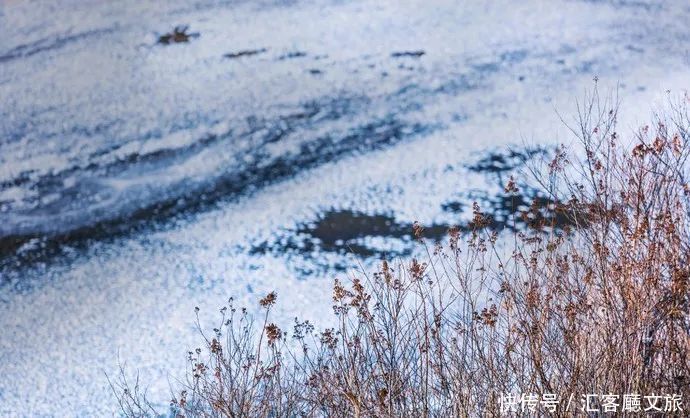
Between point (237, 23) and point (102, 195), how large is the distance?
4808 mm

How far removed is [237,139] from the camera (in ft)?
40.5

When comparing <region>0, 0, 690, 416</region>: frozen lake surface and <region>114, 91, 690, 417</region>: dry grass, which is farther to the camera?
<region>0, 0, 690, 416</region>: frozen lake surface

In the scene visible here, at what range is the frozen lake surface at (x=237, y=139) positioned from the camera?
30.3 feet

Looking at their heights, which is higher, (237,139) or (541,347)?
(541,347)

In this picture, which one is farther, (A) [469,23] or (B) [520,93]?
(A) [469,23]

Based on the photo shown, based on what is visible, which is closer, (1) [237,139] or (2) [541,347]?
(2) [541,347]

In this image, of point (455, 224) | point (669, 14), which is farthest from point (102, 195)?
point (669, 14)

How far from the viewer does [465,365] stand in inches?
235

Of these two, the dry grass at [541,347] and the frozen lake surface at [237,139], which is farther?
the frozen lake surface at [237,139]

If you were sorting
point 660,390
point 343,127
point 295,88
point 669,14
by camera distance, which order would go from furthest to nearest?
point 669,14
point 295,88
point 343,127
point 660,390

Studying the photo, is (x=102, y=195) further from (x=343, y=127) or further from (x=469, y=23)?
(x=469, y=23)

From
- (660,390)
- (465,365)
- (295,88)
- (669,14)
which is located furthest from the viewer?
(669,14)

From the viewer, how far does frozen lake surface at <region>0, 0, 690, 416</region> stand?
9227 mm

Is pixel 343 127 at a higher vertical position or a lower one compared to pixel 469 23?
lower
